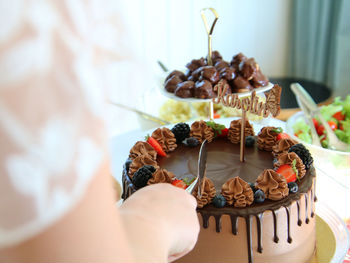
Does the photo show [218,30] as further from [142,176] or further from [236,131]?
[142,176]

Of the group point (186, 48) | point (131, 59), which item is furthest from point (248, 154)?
point (186, 48)

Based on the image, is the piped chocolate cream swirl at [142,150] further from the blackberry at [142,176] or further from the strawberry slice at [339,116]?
the strawberry slice at [339,116]

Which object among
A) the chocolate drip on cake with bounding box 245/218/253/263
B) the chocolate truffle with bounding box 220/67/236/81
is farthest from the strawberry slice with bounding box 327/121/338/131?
the chocolate drip on cake with bounding box 245/218/253/263

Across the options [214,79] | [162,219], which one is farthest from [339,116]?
[162,219]

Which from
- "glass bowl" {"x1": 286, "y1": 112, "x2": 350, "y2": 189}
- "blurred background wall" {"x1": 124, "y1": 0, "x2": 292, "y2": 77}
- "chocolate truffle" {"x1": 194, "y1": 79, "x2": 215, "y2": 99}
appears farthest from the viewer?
"blurred background wall" {"x1": 124, "y1": 0, "x2": 292, "y2": 77}

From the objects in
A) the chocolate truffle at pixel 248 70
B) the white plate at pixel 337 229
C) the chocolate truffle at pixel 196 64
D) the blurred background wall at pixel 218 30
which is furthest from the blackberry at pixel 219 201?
the blurred background wall at pixel 218 30

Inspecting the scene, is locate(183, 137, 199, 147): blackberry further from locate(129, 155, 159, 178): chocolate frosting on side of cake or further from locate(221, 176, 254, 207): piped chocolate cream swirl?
locate(221, 176, 254, 207): piped chocolate cream swirl
